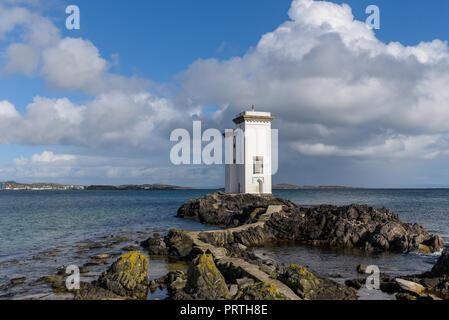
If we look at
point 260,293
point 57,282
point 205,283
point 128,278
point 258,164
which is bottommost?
point 57,282

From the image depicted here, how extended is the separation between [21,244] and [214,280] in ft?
57.4

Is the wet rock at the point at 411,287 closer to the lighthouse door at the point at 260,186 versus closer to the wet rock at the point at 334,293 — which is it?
the wet rock at the point at 334,293

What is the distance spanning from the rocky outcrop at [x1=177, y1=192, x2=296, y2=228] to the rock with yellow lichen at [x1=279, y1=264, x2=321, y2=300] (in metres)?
18.2

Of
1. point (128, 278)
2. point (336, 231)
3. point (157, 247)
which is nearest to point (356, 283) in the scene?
point (128, 278)

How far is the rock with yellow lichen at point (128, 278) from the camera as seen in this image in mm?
10023

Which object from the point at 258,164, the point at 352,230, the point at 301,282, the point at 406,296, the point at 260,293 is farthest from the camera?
the point at 258,164

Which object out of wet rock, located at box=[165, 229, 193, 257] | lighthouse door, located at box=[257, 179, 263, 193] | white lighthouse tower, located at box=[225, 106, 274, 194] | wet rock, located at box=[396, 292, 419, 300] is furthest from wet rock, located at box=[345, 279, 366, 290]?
lighthouse door, located at box=[257, 179, 263, 193]

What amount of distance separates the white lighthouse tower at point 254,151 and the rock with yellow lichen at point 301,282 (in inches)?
1133

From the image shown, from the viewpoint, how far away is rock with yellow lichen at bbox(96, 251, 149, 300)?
1002 centimetres

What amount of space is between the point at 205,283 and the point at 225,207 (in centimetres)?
2816

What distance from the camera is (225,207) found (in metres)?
37.2

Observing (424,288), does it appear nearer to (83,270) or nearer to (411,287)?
(411,287)
